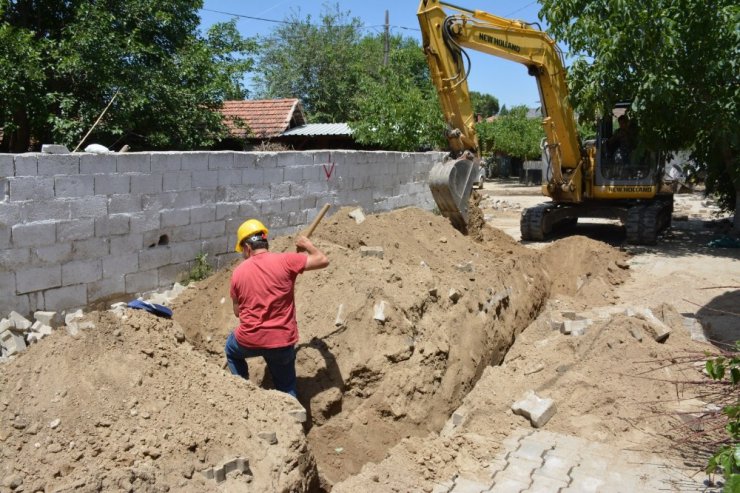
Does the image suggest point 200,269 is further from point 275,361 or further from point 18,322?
point 275,361

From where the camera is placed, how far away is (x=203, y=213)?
24.8ft

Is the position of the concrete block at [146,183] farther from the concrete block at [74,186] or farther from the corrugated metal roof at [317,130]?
the corrugated metal roof at [317,130]

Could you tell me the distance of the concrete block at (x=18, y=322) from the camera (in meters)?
5.43

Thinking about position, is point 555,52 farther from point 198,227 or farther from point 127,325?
point 127,325

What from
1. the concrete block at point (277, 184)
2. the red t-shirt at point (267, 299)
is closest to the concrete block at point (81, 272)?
the red t-shirt at point (267, 299)

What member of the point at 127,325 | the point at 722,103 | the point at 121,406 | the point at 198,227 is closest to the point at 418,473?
the point at 121,406

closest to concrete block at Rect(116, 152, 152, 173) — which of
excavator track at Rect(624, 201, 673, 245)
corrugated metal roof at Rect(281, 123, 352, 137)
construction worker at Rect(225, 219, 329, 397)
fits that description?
construction worker at Rect(225, 219, 329, 397)

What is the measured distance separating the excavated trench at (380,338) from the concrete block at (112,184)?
1.28 m

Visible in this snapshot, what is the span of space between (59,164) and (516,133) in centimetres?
3242

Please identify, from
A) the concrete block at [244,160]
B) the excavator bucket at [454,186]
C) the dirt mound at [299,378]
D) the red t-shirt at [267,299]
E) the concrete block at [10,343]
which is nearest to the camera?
the dirt mound at [299,378]

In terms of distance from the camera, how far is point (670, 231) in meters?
14.5

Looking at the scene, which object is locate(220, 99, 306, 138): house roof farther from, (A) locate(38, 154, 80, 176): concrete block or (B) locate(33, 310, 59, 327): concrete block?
(B) locate(33, 310, 59, 327): concrete block

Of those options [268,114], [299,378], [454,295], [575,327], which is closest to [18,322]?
[299,378]

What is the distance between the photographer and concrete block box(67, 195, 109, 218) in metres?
6.06
